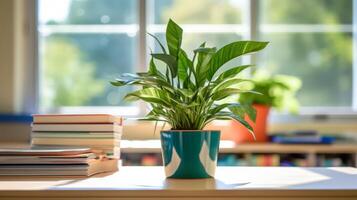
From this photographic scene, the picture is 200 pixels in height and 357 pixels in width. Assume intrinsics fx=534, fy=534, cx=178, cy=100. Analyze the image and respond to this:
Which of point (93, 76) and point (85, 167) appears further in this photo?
point (93, 76)

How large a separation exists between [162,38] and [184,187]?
2659 millimetres

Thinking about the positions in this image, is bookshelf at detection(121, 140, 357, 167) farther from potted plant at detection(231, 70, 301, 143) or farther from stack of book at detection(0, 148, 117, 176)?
stack of book at detection(0, 148, 117, 176)

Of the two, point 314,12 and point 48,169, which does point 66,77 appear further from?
point 48,169

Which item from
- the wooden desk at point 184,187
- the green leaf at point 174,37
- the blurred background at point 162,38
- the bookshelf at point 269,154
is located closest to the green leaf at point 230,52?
the green leaf at point 174,37

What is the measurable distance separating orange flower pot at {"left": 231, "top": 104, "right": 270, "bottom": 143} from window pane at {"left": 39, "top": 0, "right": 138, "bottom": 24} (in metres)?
1.14

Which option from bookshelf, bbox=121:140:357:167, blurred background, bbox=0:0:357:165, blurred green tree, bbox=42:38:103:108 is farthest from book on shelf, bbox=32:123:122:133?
blurred green tree, bbox=42:38:103:108

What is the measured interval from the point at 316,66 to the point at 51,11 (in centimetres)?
195

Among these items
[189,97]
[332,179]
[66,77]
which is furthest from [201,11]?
[332,179]

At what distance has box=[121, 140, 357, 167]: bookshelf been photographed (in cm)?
312

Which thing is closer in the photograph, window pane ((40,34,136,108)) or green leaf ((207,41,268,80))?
green leaf ((207,41,268,80))

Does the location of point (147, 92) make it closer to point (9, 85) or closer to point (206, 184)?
point (206, 184)

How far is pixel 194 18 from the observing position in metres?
3.83

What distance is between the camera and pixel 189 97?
144 cm

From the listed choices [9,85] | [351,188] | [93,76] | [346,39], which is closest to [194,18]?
[93,76]
